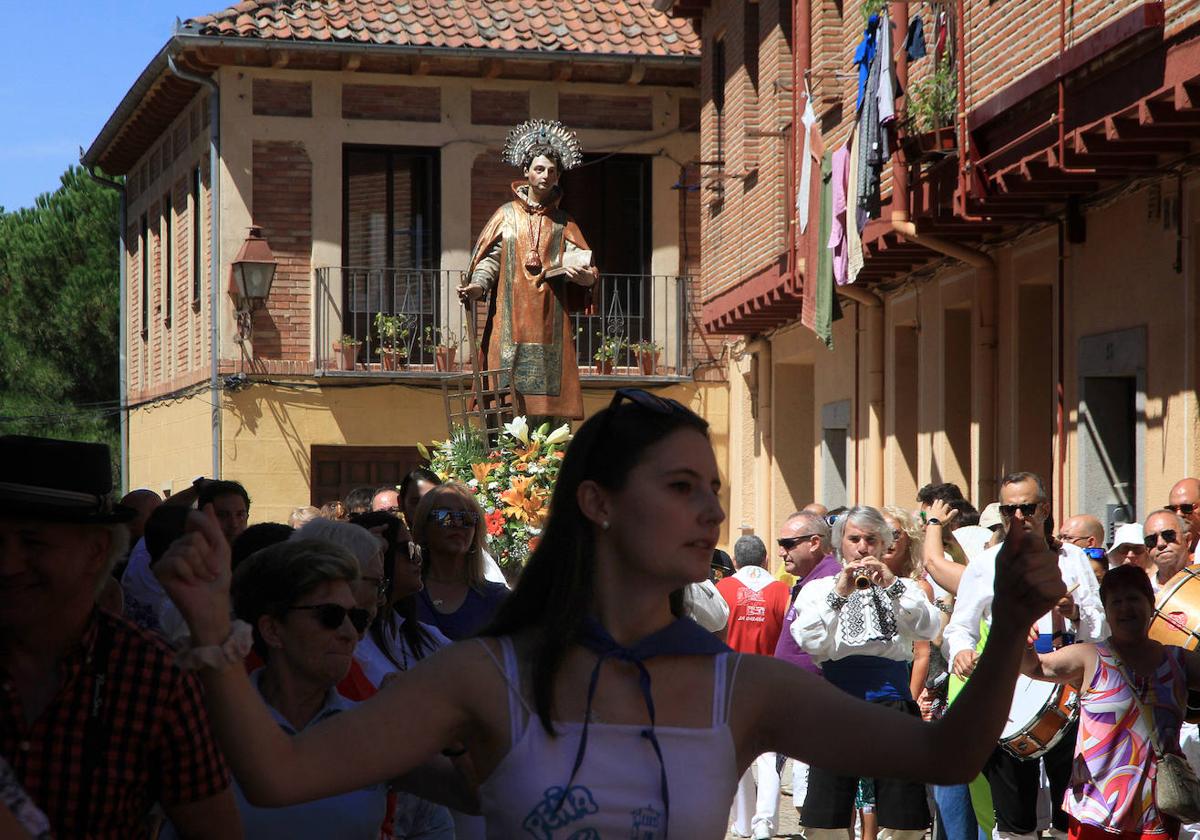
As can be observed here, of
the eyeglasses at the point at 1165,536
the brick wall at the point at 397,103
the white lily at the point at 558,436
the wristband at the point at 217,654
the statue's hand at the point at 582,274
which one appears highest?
the brick wall at the point at 397,103

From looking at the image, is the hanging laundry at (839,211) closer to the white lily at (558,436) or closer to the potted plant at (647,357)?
the white lily at (558,436)

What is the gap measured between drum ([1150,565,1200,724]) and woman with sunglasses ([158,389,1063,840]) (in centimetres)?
483

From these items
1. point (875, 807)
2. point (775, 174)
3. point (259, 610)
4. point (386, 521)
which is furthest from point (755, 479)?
point (259, 610)

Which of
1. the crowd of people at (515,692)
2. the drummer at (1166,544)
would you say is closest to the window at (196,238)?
the drummer at (1166,544)

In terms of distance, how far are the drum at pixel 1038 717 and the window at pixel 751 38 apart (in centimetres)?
1362

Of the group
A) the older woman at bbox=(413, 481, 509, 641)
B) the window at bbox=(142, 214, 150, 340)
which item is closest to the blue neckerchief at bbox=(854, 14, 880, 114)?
the older woman at bbox=(413, 481, 509, 641)

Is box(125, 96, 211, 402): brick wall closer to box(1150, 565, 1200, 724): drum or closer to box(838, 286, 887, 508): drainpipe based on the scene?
box(838, 286, 887, 508): drainpipe

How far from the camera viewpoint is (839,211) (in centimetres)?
1510

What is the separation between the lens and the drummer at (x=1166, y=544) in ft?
29.1

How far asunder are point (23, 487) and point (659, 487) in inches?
41.2

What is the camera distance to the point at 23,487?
3057 millimetres

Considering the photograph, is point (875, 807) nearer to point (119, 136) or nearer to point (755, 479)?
point (755, 479)

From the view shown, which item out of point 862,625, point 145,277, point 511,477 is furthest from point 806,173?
point 145,277

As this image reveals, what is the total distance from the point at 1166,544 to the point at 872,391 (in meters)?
8.71
